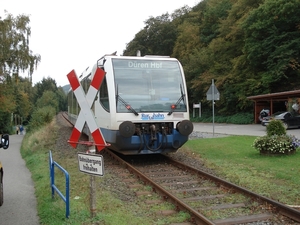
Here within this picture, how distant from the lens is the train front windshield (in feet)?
33.4

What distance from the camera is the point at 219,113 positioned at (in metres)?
44.8

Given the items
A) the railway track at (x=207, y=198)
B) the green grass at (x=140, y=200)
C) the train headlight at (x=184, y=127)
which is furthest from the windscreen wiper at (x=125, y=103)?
the green grass at (x=140, y=200)

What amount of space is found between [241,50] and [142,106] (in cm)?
3378

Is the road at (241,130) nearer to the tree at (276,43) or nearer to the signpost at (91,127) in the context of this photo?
the tree at (276,43)

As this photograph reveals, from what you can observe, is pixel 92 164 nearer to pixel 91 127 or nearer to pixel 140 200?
pixel 91 127

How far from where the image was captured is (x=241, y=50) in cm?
4141

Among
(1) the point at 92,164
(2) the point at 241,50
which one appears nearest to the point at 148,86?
(1) the point at 92,164

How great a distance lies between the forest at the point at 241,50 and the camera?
33719 millimetres

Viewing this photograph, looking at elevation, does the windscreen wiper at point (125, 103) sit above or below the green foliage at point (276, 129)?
above

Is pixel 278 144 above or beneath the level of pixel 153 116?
beneath

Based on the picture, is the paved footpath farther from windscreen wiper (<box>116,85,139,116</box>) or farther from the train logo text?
the train logo text

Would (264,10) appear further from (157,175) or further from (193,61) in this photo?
(157,175)

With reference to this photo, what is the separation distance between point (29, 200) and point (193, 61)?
43.9 meters

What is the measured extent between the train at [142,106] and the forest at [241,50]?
83.4ft
